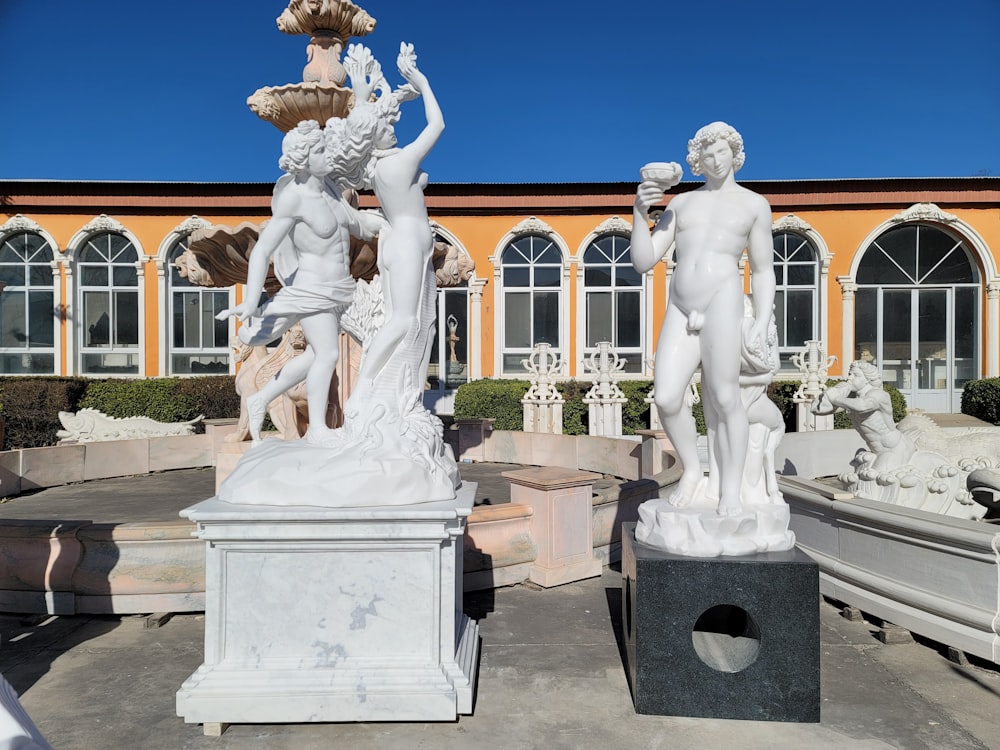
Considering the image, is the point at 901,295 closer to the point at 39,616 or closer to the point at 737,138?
the point at 737,138

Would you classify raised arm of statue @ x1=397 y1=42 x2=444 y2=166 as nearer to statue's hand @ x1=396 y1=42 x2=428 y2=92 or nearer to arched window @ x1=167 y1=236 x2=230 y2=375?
statue's hand @ x1=396 y1=42 x2=428 y2=92

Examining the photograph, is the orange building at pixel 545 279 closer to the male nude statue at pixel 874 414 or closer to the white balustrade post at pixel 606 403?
the white balustrade post at pixel 606 403

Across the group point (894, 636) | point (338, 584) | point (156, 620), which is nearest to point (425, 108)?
point (338, 584)

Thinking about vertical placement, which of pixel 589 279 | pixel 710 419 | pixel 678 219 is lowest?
pixel 710 419

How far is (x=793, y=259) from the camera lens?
18969 millimetres

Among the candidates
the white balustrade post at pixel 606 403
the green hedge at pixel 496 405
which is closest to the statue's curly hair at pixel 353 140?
the white balustrade post at pixel 606 403

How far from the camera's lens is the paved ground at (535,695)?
9.87 ft

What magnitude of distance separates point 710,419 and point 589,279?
16.2m

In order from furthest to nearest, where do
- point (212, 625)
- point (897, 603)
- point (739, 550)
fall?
1. point (897, 603)
2. point (739, 550)
3. point (212, 625)

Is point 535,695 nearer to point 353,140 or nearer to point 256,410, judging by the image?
point 256,410

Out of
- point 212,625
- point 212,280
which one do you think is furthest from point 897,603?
point 212,280

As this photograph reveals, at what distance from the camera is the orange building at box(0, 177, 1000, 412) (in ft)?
60.2

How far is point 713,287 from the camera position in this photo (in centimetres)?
346

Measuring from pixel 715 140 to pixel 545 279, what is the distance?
16.0 m
